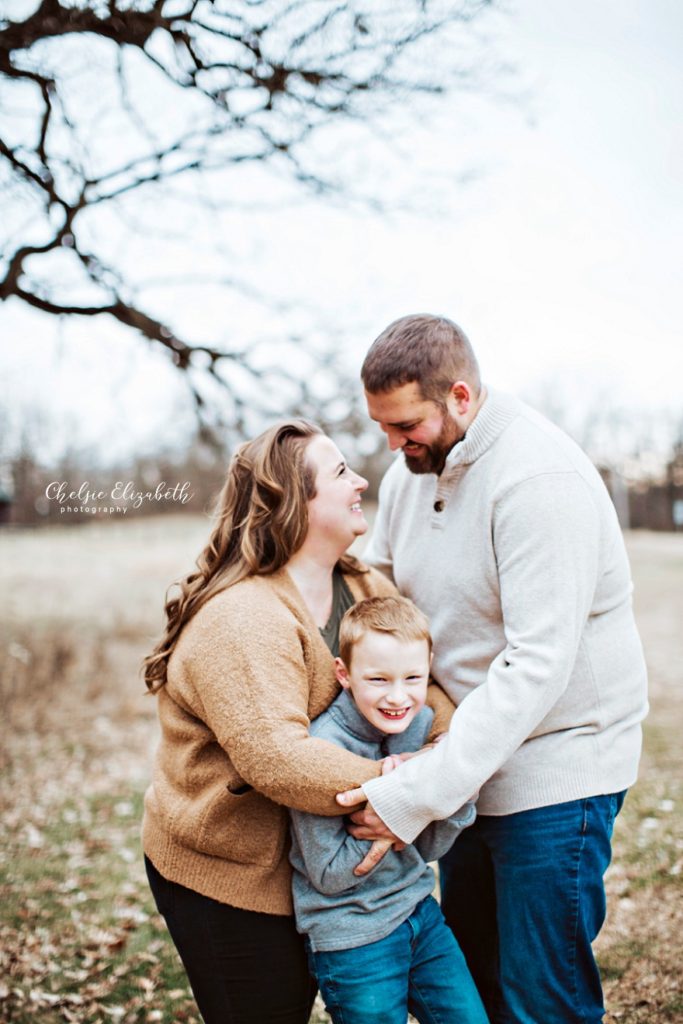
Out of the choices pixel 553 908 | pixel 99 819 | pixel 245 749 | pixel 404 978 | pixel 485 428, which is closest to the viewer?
pixel 245 749

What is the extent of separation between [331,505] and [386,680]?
1.97 feet

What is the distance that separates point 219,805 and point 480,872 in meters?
1.08

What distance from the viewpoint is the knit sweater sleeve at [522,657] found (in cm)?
226

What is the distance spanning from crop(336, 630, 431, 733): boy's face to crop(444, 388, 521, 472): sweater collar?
2.04 ft

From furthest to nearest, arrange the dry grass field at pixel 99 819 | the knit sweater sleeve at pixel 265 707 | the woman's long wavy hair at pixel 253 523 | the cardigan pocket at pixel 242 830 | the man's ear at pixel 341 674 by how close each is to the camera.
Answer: the dry grass field at pixel 99 819, the woman's long wavy hair at pixel 253 523, the man's ear at pixel 341 674, the cardigan pocket at pixel 242 830, the knit sweater sleeve at pixel 265 707

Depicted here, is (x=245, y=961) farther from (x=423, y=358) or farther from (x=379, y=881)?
(x=423, y=358)

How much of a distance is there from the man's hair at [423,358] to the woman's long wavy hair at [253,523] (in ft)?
1.17

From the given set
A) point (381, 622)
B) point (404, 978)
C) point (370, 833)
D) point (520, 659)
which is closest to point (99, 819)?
point (404, 978)

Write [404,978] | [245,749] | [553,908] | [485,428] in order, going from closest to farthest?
[245,749] < [404,978] < [553,908] < [485,428]

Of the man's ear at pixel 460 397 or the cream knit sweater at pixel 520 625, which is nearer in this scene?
the cream knit sweater at pixel 520 625

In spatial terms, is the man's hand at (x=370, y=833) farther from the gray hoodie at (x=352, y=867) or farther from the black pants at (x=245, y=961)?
the black pants at (x=245, y=961)

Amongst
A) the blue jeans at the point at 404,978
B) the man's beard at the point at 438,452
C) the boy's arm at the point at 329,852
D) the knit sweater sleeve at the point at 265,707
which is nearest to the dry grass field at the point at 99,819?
the knit sweater sleeve at the point at 265,707

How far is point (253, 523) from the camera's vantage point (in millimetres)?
2637

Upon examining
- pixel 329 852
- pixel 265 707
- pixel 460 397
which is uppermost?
pixel 460 397
